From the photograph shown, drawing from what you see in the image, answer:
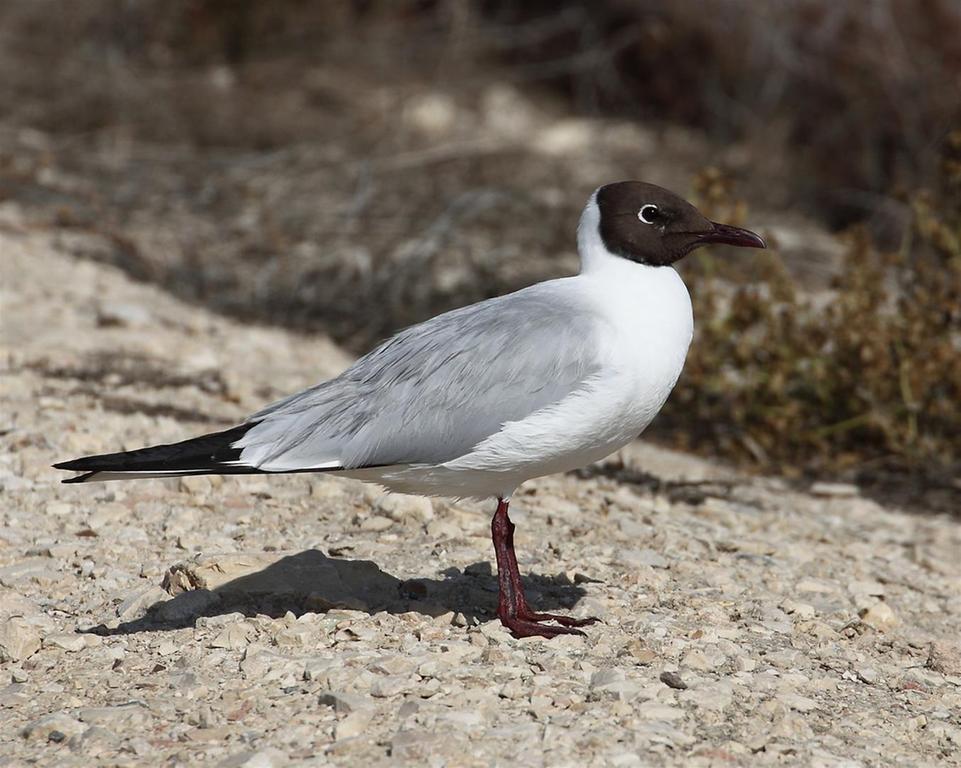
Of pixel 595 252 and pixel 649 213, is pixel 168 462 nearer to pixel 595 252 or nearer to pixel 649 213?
pixel 595 252

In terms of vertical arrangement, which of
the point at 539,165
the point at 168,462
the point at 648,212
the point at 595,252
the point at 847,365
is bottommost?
the point at 847,365

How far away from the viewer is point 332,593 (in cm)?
394

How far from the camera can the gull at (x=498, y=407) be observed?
3.55 m

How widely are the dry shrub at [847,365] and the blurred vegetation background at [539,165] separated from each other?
0.02 metres

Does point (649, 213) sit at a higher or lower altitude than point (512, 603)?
higher

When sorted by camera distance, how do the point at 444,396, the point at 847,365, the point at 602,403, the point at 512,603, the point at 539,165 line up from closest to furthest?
the point at 602,403, the point at 444,396, the point at 512,603, the point at 847,365, the point at 539,165

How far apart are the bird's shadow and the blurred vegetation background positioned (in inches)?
89.7

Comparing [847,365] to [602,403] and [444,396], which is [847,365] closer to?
[602,403]

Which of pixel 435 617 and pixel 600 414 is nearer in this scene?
pixel 600 414

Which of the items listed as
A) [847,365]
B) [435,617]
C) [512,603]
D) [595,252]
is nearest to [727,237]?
[595,252]

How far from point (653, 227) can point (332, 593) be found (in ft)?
4.53

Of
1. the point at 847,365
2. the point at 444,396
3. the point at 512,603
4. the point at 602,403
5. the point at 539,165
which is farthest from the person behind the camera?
the point at 539,165

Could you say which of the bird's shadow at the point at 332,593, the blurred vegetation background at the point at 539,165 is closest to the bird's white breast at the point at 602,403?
the bird's shadow at the point at 332,593

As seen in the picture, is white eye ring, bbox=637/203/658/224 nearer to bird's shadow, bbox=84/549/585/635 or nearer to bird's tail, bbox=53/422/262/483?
bird's shadow, bbox=84/549/585/635
